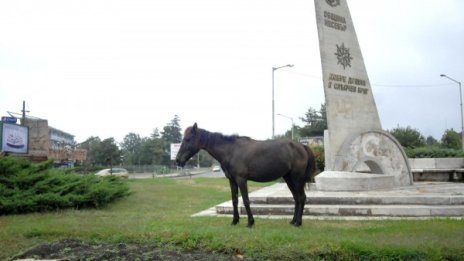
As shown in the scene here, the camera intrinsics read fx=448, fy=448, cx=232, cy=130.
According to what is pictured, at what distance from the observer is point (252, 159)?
856 cm

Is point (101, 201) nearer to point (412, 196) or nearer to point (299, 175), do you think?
point (299, 175)

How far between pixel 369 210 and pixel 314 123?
185 ft

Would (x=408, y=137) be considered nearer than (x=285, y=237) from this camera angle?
No

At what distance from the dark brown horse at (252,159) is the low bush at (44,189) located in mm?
5026

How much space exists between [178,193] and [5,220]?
7511 mm

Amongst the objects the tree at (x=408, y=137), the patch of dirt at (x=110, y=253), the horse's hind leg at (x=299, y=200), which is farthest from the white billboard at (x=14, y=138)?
the tree at (x=408, y=137)

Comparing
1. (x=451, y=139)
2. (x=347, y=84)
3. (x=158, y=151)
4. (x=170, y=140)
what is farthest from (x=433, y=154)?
(x=170, y=140)

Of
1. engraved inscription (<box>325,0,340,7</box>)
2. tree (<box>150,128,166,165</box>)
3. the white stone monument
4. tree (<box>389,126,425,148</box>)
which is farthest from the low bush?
tree (<box>150,128,166,165</box>)

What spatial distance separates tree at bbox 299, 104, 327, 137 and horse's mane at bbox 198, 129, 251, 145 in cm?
5466

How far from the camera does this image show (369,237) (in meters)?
6.91

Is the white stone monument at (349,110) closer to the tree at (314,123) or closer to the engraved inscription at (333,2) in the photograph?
the engraved inscription at (333,2)

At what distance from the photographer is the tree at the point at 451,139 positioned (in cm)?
5012

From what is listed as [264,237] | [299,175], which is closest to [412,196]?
[299,175]

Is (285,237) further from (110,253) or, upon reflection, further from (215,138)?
(215,138)
